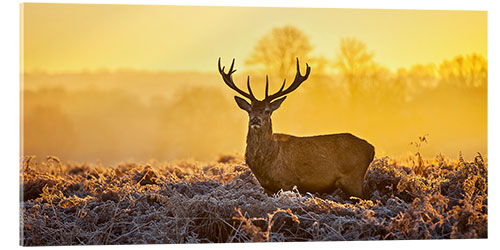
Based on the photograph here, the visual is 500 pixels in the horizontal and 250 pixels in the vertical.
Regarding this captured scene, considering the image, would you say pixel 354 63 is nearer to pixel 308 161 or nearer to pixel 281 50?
pixel 281 50

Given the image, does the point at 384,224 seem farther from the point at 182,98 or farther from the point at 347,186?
the point at 182,98

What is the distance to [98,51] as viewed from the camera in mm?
11031

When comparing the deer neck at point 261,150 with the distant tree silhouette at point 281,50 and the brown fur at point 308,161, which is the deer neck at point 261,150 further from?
the distant tree silhouette at point 281,50

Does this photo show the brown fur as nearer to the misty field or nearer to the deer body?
the deer body

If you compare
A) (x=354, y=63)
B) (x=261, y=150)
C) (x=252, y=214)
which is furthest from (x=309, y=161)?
(x=354, y=63)

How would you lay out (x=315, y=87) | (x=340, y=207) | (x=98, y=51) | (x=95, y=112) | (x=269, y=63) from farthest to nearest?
(x=95, y=112)
(x=315, y=87)
(x=269, y=63)
(x=98, y=51)
(x=340, y=207)

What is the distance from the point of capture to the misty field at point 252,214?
8.96 metres

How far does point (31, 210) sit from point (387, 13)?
18.8 feet

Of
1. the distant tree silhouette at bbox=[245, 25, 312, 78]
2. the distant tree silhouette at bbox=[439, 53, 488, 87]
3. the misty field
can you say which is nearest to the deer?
the misty field

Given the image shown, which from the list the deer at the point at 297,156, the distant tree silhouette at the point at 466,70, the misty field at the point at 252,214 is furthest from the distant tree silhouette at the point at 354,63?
the misty field at the point at 252,214

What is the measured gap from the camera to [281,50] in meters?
12.0

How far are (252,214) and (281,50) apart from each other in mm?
3645
